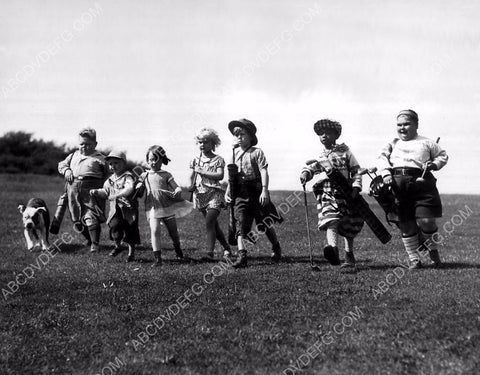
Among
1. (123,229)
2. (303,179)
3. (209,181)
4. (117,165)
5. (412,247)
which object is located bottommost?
(412,247)

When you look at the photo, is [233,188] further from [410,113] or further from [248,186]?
[410,113]

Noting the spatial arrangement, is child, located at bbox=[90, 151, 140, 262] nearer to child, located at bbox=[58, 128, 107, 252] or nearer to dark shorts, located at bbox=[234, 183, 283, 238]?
child, located at bbox=[58, 128, 107, 252]

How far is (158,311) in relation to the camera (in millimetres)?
7863

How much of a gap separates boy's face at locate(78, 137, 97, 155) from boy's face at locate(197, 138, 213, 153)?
3465 mm

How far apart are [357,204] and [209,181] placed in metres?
3.04

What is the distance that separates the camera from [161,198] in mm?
11203

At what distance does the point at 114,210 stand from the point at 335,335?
21.4 feet

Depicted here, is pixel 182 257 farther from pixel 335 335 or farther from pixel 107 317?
pixel 335 335

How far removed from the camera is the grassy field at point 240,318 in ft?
19.9

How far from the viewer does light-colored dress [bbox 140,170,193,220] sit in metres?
11.2

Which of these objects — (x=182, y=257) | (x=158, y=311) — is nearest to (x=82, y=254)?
(x=182, y=257)

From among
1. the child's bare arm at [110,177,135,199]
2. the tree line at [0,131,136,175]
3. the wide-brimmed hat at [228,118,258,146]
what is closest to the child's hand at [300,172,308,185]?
the wide-brimmed hat at [228,118,258,146]

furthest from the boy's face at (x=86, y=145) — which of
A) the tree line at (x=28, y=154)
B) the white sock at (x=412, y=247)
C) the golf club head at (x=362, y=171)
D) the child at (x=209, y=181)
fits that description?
the tree line at (x=28, y=154)

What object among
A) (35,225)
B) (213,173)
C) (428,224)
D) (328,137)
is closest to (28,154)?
(35,225)
